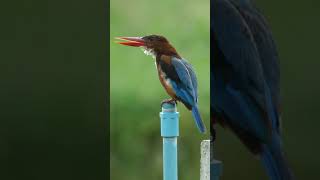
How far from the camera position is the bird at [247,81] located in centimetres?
273

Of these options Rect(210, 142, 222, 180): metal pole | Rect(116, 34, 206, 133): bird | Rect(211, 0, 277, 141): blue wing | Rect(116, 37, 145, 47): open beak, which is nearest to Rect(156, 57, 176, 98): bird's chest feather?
Rect(116, 34, 206, 133): bird

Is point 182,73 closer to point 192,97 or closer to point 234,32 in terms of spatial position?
point 192,97

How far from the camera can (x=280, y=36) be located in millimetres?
2812

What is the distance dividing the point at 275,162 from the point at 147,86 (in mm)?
856

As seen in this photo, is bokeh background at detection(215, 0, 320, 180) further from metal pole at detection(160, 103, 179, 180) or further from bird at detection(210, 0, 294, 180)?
metal pole at detection(160, 103, 179, 180)

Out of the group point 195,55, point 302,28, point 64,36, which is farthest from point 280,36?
point 64,36

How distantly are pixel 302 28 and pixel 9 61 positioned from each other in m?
1.61

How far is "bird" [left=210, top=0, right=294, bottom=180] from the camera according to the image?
2729mm

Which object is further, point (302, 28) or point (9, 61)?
point (302, 28)

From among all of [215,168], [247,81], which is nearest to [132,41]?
[247,81]

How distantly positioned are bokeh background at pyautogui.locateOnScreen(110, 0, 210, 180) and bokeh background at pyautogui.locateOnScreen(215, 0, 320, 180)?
10.8 inches

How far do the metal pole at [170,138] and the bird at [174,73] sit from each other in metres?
0.06

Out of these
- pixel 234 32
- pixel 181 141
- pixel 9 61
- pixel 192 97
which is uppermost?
pixel 234 32

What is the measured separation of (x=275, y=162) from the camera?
2.84 meters
